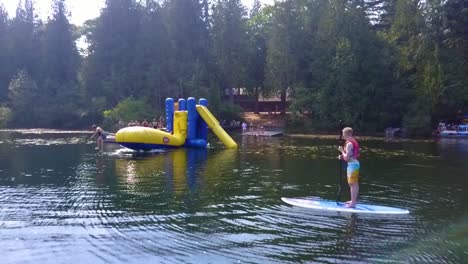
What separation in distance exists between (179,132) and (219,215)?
18.2 metres

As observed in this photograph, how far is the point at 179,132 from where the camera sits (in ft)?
95.9

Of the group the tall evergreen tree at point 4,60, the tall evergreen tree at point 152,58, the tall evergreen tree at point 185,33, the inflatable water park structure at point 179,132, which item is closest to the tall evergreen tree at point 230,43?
the tall evergreen tree at point 185,33

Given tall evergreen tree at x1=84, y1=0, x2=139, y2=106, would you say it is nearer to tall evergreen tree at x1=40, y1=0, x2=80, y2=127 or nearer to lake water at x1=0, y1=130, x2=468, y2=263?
tall evergreen tree at x1=40, y1=0, x2=80, y2=127

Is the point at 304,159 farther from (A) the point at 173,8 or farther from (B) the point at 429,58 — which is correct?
(A) the point at 173,8

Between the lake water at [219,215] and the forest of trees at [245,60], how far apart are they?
91.1 feet

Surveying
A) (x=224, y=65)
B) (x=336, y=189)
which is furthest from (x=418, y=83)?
(x=336, y=189)

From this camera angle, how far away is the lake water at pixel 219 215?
8633 millimetres

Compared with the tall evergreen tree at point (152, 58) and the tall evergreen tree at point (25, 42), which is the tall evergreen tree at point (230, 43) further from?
the tall evergreen tree at point (25, 42)

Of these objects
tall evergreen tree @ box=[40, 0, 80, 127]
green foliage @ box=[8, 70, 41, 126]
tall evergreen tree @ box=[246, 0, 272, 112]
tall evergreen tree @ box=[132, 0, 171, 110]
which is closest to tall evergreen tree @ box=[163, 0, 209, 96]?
tall evergreen tree @ box=[132, 0, 171, 110]

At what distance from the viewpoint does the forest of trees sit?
155 feet

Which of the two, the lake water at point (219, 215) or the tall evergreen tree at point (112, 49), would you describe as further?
the tall evergreen tree at point (112, 49)

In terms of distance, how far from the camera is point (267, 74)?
53844 mm

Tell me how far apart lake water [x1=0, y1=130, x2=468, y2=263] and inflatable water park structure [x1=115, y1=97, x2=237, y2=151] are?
536cm

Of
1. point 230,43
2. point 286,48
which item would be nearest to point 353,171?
point 286,48
